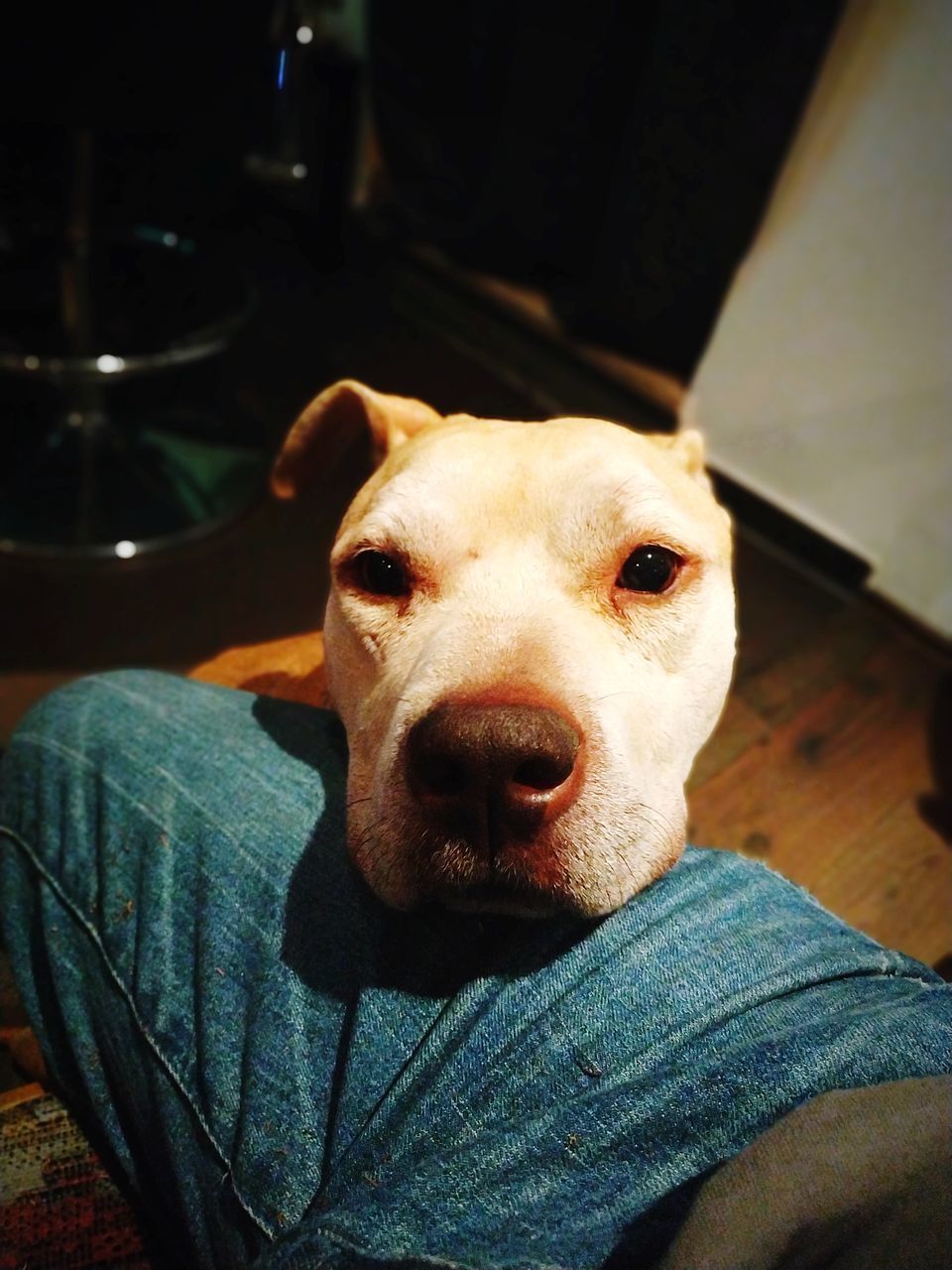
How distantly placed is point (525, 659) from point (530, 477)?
1.03 ft

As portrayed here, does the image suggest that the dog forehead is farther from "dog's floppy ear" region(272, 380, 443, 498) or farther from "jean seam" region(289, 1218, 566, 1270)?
"jean seam" region(289, 1218, 566, 1270)

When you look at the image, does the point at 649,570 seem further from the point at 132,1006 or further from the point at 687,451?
the point at 132,1006

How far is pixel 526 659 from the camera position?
94 cm

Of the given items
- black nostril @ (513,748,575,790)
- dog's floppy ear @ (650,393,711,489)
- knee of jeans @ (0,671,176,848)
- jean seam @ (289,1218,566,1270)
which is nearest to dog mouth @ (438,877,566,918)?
black nostril @ (513,748,575,790)

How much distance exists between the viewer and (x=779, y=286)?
9.48 feet

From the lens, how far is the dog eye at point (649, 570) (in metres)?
1.12

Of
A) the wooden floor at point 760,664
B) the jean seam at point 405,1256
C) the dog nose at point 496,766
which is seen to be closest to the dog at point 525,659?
the dog nose at point 496,766

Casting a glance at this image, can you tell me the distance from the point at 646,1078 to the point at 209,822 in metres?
0.64

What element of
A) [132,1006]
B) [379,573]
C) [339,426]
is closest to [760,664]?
[339,426]

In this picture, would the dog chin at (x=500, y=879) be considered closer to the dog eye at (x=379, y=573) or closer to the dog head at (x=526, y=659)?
the dog head at (x=526, y=659)

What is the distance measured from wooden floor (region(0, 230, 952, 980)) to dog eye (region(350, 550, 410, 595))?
19.5 inches

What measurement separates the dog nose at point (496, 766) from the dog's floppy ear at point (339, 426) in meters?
0.73

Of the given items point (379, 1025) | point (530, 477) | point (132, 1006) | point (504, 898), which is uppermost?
point (530, 477)

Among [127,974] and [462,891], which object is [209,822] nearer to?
[127,974]
